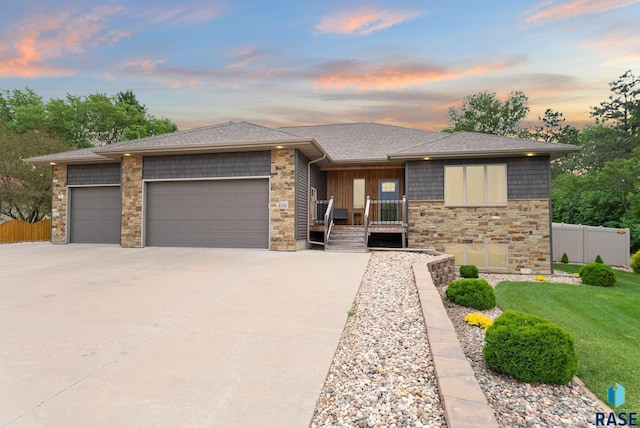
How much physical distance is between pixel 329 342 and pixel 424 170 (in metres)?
9.46

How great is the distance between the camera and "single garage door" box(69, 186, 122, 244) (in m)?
12.3

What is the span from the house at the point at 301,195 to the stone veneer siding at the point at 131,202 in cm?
3

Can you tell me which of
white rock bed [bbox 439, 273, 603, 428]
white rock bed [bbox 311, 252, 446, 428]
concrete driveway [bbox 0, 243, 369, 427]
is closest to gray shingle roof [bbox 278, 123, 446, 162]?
concrete driveway [bbox 0, 243, 369, 427]

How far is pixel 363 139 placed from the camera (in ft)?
49.1

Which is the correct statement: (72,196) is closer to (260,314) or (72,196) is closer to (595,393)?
(260,314)

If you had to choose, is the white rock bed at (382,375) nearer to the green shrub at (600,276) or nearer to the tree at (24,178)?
the green shrub at (600,276)

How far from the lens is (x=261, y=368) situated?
235 centimetres

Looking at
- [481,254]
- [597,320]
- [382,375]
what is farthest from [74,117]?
[597,320]

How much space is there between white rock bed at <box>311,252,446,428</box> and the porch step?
5763 mm

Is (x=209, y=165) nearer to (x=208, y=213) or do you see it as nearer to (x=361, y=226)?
(x=208, y=213)

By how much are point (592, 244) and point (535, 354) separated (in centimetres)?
1500

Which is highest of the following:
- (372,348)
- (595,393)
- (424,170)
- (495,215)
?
(424,170)

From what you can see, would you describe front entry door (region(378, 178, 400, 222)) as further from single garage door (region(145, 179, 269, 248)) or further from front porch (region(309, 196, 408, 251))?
single garage door (region(145, 179, 269, 248))

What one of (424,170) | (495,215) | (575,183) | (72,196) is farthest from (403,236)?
(575,183)
